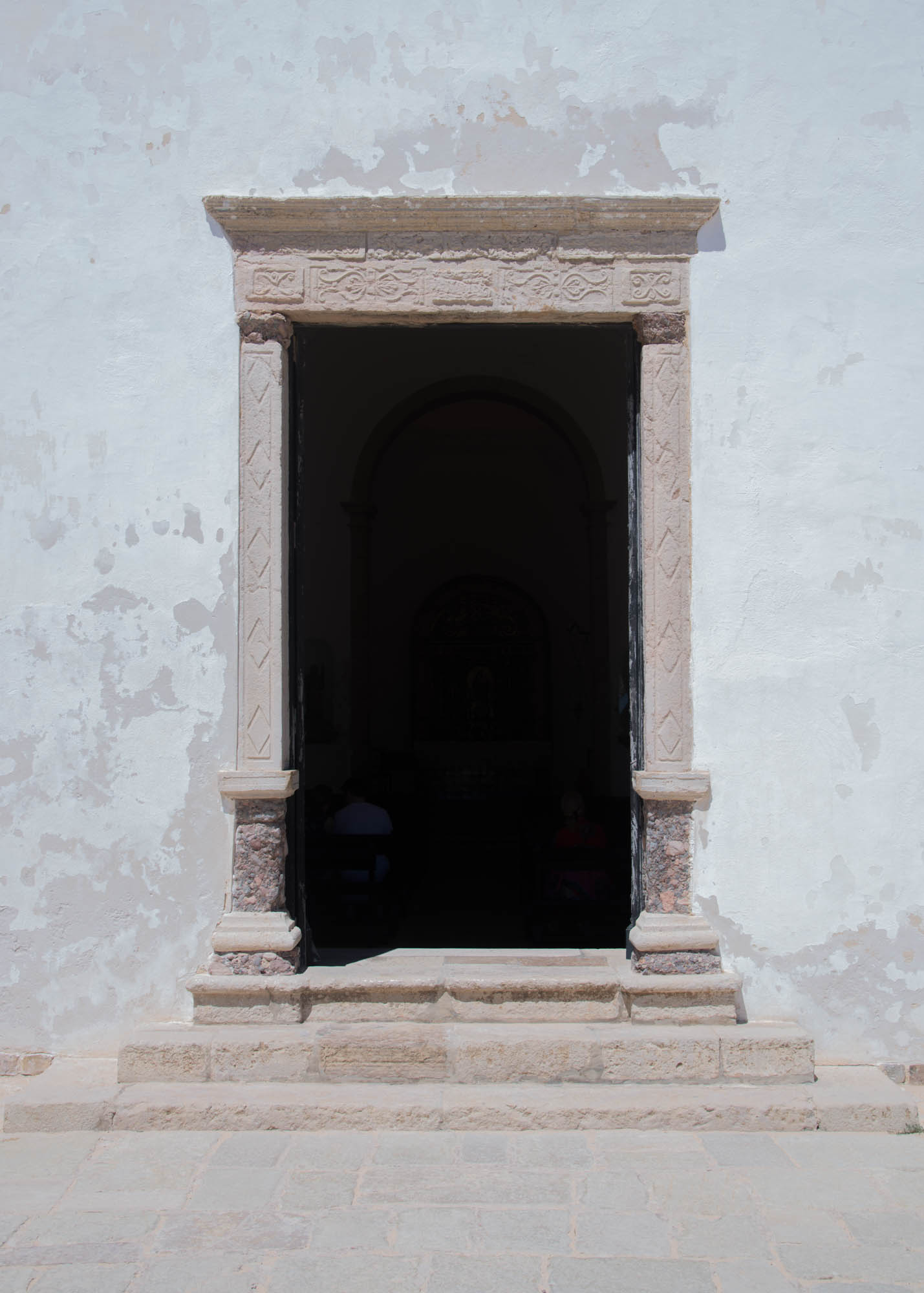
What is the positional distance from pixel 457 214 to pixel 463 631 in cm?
757

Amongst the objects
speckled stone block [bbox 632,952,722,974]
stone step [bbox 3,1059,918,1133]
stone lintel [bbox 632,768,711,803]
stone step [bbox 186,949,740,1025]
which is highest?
stone lintel [bbox 632,768,711,803]

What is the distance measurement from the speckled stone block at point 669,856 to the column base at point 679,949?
7 centimetres

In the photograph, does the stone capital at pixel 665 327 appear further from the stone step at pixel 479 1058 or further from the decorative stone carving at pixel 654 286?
the stone step at pixel 479 1058

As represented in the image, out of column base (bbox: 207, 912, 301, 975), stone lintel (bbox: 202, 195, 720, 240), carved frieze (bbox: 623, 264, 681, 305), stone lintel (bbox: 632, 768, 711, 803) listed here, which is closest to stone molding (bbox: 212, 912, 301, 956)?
column base (bbox: 207, 912, 301, 975)

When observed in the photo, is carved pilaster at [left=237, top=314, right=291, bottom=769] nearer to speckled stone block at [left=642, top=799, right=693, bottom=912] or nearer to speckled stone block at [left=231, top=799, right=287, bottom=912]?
speckled stone block at [left=231, top=799, right=287, bottom=912]

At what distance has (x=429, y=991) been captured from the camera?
11.6 feet

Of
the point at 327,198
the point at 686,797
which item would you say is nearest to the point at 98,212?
the point at 327,198

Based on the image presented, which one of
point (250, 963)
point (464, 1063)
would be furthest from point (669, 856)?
point (250, 963)

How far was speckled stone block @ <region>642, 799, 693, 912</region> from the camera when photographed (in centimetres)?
358

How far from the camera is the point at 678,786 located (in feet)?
11.7

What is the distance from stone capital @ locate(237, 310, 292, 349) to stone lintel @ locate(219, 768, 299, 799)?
1527mm

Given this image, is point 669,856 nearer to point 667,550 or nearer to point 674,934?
point 674,934

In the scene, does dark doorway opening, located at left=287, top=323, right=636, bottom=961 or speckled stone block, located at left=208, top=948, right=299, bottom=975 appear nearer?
speckled stone block, located at left=208, top=948, right=299, bottom=975

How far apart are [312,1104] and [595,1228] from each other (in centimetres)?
101
